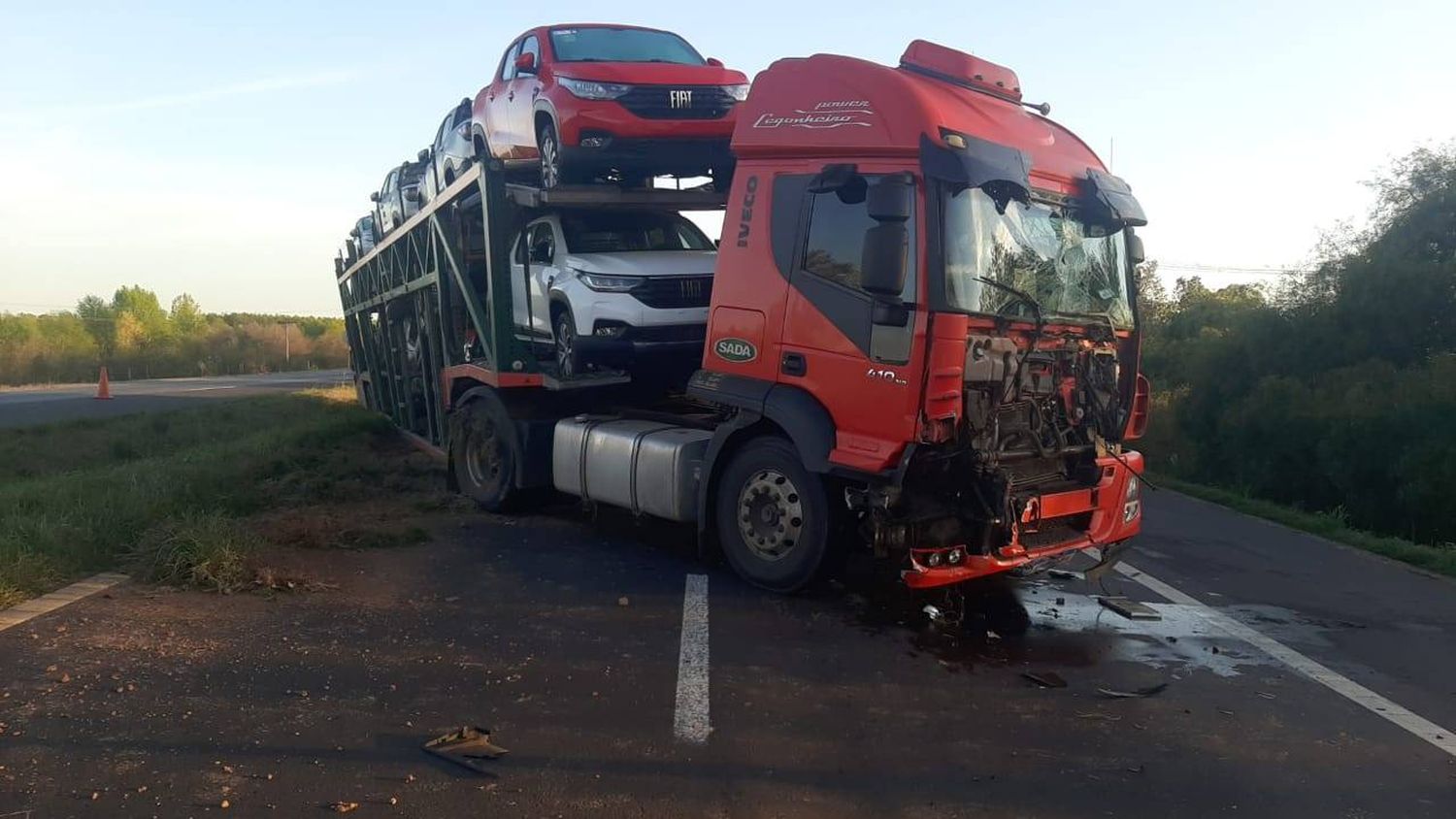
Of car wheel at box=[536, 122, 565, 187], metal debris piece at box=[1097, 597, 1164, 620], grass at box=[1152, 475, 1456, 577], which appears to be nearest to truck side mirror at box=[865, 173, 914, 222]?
metal debris piece at box=[1097, 597, 1164, 620]

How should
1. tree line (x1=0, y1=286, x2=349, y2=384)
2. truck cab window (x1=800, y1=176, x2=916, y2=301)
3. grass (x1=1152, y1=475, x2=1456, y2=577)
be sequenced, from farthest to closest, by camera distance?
tree line (x1=0, y1=286, x2=349, y2=384), grass (x1=1152, y1=475, x2=1456, y2=577), truck cab window (x1=800, y1=176, x2=916, y2=301)

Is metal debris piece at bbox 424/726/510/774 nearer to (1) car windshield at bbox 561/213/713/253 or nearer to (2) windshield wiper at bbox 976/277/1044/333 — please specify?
(2) windshield wiper at bbox 976/277/1044/333

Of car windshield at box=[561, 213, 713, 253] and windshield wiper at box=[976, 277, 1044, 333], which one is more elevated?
car windshield at box=[561, 213, 713, 253]

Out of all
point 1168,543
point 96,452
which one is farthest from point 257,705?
point 96,452

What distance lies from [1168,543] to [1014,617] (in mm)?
4043

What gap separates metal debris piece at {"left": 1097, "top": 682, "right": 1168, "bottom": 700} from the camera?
484 centimetres

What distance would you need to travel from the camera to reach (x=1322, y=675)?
5.30 meters

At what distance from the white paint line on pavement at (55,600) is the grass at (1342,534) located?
34.4ft

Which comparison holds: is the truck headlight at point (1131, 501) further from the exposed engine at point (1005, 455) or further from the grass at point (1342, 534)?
the grass at point (1342, 534)

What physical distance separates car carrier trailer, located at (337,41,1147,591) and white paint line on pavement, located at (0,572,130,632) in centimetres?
Result: 343

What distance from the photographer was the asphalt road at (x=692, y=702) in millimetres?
3668

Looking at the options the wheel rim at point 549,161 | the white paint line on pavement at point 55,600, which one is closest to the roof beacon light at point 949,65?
the wheel rim at point 549,161

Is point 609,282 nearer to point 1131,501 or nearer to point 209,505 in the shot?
point 209,505

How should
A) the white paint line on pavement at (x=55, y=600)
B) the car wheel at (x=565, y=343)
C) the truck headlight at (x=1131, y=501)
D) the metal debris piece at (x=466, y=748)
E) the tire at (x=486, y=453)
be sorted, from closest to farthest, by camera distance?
the metal debris piece at (x=466, y=748) → the white paint line on pavement at (x=55, y=600) → the truck headlight at (x=1131, y=501) → the car wheel at (x=565, y=343) → the tire at (x=486, y=453)
